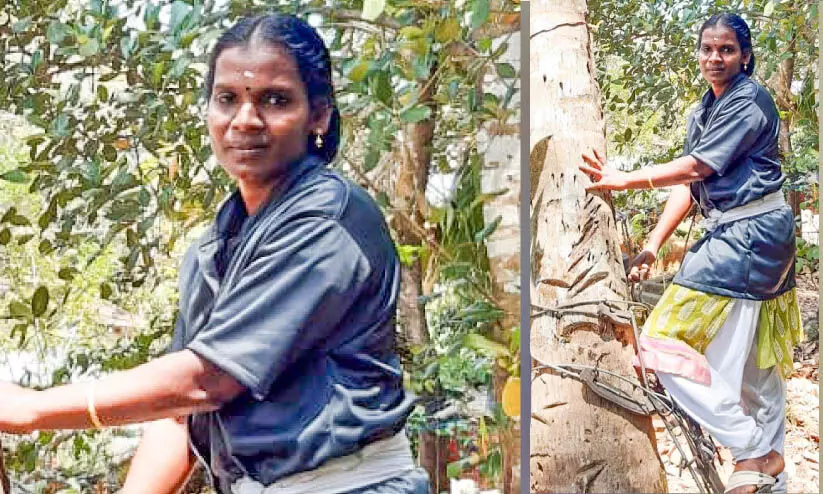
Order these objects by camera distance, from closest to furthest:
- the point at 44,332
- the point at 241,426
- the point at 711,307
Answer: the point at 241,426, the point at 44,332, the point at 711,307

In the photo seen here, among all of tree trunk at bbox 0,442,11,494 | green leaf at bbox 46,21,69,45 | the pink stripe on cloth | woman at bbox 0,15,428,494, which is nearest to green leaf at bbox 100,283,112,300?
woman at bbox 0,15,428,494

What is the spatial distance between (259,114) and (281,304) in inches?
16.4

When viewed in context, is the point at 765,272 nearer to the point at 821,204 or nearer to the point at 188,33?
the point at 821,204

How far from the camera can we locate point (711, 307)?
229 cm

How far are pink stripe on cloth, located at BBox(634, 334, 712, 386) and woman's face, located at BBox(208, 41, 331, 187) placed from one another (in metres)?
1.16

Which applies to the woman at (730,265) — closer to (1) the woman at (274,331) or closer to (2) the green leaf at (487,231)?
(2) the green leaf at (487,231)

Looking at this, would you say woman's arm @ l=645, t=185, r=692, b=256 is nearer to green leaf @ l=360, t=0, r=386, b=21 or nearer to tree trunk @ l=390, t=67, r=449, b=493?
tree trunk @ l=390, t=67, r=449, b=493

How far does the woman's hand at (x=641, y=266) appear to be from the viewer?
7.59ft

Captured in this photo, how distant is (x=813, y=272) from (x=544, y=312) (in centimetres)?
79

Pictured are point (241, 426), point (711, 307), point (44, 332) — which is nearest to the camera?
point (241, 426)

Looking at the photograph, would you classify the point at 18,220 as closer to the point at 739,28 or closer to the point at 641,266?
the point at 641,266

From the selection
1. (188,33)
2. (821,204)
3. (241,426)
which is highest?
(188,33)

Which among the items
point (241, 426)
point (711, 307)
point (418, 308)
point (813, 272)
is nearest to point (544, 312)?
point (711, 307)

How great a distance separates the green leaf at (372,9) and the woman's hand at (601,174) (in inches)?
31.4
